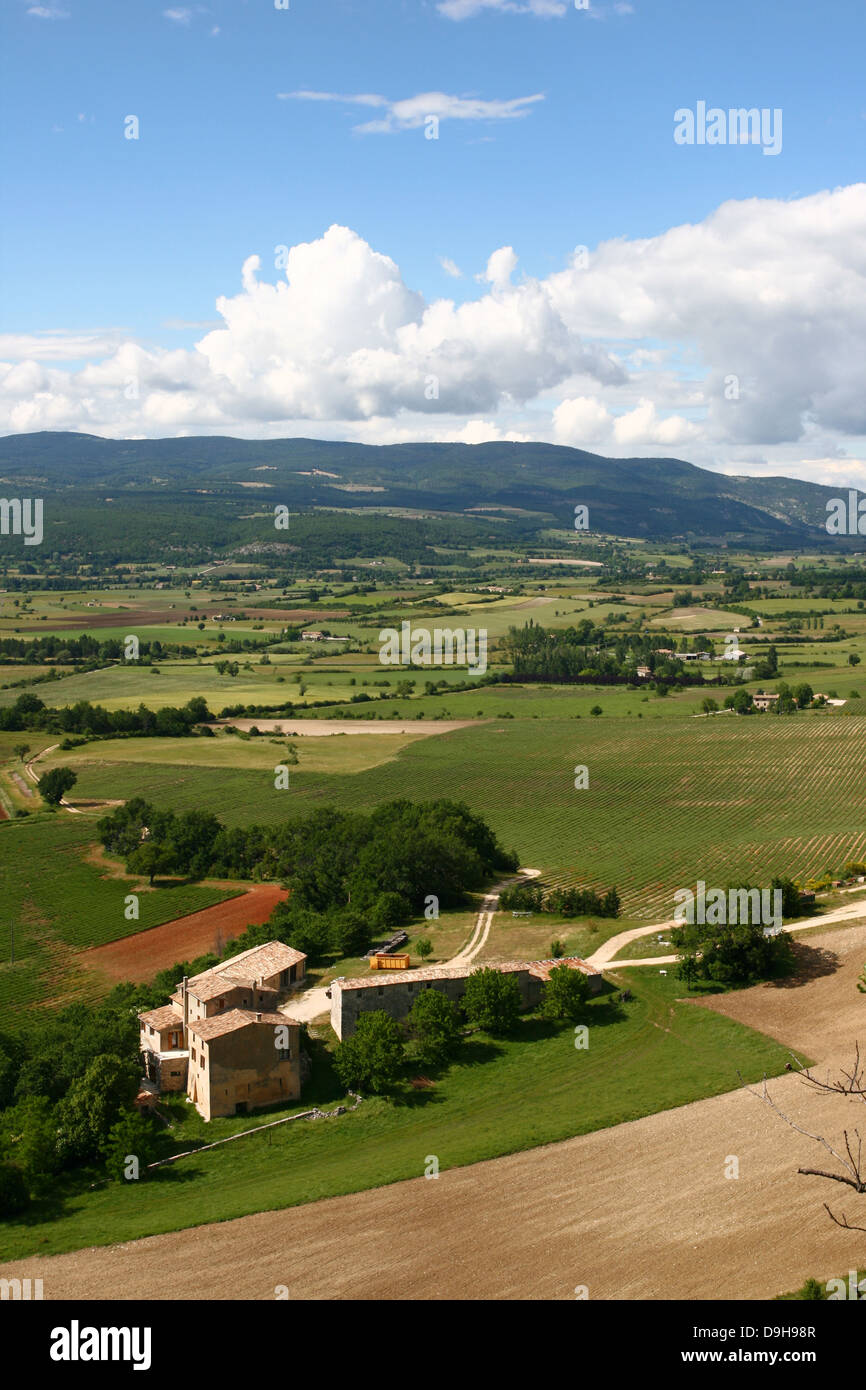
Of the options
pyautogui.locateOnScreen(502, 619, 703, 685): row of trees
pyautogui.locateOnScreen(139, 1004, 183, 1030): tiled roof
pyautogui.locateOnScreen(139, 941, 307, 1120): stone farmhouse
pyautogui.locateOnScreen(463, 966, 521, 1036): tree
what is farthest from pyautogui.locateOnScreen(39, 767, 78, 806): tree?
pyautogui.locateOnScreen(502, 619, 703, 685): row of trees

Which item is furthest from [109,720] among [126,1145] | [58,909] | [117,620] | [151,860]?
[126,1145]

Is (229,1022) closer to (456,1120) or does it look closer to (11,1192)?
(456,1120)

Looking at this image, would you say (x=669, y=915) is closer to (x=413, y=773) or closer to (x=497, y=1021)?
(x=497, y=1021)

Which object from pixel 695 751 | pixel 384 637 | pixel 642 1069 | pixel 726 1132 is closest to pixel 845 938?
pixel 642 1069

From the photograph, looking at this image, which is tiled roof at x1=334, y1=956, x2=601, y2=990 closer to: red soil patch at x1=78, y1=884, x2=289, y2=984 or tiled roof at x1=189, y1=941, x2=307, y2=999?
tiled roof at x1=189, y1=941, x2=307, y2=999

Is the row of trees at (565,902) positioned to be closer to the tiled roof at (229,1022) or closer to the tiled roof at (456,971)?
the tiled roof at (456,971)
